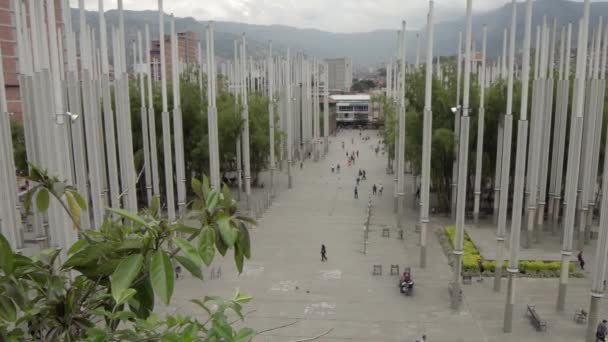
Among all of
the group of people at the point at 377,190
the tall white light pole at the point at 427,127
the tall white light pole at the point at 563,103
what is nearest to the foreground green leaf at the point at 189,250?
the tall white light pole at the point at 427,127

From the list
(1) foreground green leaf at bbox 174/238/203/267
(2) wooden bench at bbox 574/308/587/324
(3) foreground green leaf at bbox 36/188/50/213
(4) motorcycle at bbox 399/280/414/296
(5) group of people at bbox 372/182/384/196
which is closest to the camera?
(1) foreground green leaf at bbox 174/238/203/267

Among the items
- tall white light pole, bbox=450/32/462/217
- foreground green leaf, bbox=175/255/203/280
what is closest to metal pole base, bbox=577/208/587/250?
tall white light pole, bbox=450/32/462/217

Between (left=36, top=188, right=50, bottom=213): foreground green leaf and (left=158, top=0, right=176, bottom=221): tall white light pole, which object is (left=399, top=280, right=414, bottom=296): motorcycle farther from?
(left=36, top=188, right=50, bottom=213): foreground green leaf

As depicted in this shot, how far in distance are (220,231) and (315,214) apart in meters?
26.2

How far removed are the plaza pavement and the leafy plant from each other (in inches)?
436

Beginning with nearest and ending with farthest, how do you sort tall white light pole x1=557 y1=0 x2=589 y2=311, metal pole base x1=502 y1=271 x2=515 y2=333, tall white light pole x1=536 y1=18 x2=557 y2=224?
tall white light pole x1=557 y1=0 x2=589 y2=311
metal pole base x1=502 y1=271 x2=515 y2=333
tall white light pole x1=536 y1=18 x2=557 y2=224

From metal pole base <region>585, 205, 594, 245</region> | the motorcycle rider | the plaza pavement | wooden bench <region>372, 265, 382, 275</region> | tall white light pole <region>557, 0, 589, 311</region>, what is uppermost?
tall white light pole <region>557, 0, 589, 311</region>

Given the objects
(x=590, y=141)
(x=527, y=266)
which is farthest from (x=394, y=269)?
(x=590, y=141)

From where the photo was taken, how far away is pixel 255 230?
2522 cm

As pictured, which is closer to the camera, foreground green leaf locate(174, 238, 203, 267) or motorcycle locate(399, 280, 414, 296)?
foreground green leaf locate(174, 238, 203, 267)

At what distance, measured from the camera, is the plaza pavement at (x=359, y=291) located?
48.4ft

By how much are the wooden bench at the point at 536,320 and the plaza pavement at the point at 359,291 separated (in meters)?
0.22

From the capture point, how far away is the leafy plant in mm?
2580

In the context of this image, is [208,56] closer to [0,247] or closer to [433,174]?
[433,174]
